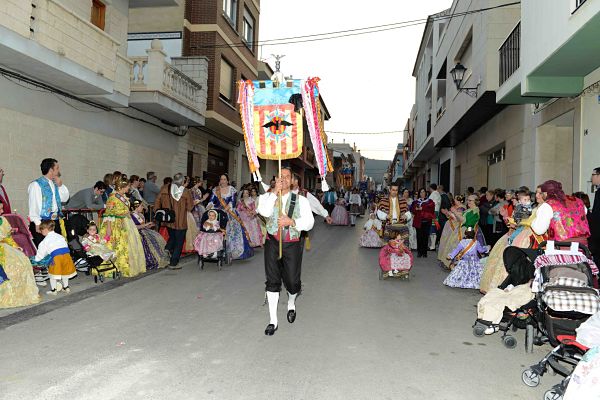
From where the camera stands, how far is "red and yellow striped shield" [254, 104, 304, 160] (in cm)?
661

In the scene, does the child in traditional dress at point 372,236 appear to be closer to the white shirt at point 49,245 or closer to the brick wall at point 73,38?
the brick wall at point 73,38

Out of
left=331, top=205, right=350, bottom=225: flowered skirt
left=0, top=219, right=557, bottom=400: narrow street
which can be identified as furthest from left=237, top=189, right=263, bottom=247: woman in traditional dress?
left=331, top=205, right=350, bottom=225: flowered skirt

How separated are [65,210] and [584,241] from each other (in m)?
8.51

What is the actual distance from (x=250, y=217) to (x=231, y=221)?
2.07 m

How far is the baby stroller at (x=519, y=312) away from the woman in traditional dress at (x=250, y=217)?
26.8 feet

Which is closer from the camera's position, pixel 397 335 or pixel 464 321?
pixel 397 335

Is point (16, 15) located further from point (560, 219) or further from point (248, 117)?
point (560, 219)

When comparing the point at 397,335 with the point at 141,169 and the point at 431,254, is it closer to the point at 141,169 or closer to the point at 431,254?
the point at 431,254

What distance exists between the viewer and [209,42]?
18.0 meters

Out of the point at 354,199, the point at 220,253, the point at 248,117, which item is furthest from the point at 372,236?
the point at 354,199

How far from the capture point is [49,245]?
710cm

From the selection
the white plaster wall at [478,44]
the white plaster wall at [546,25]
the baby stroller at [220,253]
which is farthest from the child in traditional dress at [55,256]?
the white plaster wall at [478,44]

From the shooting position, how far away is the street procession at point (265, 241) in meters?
4.06

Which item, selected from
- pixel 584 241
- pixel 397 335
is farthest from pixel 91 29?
pixel 584 241
